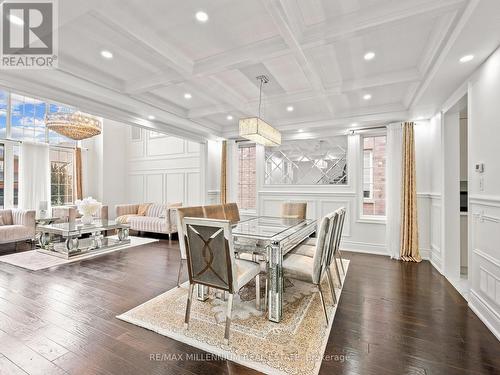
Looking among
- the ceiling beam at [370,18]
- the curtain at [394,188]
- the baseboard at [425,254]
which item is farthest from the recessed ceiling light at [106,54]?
the baseboard at [425,254]

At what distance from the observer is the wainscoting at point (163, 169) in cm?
688

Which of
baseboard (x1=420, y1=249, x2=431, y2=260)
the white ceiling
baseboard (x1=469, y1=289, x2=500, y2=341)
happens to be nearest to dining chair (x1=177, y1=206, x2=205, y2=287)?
the white ceiling

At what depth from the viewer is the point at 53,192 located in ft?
22.9

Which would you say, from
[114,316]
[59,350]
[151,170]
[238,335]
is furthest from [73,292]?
[151,170]

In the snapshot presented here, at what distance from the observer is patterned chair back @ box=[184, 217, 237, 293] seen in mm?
1883

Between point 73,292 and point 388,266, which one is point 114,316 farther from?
point 388,266

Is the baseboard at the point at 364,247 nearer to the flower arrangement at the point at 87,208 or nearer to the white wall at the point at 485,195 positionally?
the white wall at the point at 485,195

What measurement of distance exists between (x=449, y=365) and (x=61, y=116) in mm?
5838

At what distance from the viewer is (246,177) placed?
6121mm

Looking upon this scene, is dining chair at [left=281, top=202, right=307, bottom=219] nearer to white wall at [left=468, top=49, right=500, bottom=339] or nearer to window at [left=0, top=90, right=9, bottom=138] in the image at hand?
white wall at [left=468, top=49, right=500, bottom=339]

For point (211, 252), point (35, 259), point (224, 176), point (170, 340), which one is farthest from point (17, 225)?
point (211, 252)

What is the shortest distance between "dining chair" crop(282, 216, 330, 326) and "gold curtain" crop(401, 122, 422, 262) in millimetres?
2568

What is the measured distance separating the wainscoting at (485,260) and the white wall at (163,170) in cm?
508

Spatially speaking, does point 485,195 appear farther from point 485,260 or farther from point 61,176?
point 61,176
